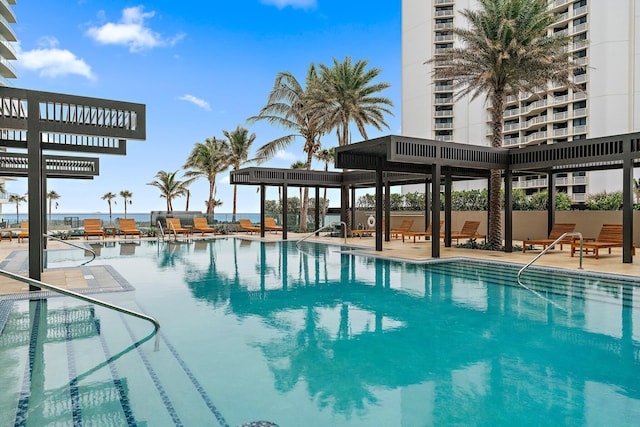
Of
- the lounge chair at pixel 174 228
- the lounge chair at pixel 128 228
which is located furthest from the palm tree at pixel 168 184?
the lounge chair at pixel 128 228

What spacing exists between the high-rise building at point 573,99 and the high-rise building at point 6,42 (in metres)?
40.3

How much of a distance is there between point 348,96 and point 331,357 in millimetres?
20795

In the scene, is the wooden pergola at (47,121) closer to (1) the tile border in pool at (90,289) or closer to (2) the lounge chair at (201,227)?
(1) the tile border in pool at (90,289)

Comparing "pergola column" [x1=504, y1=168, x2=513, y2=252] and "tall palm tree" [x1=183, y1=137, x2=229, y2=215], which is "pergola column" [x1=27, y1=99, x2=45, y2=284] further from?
"tall palm tree" [x1=183, y1=137, x2=229, y2=215]

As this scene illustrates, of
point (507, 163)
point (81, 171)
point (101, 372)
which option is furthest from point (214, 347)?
point (81, 171)

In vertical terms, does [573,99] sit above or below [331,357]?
above

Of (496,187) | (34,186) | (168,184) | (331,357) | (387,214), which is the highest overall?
(168,184)

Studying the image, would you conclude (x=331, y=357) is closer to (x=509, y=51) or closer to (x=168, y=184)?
(x=509, y=51)

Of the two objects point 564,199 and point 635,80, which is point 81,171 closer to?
point 564,199

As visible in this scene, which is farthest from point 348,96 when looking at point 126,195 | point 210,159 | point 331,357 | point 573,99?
point 126,195

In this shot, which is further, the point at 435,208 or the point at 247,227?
the point at 247,227

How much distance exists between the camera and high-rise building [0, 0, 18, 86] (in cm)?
4181

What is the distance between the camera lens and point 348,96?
24156mm

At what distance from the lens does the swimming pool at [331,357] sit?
367 centimetres
